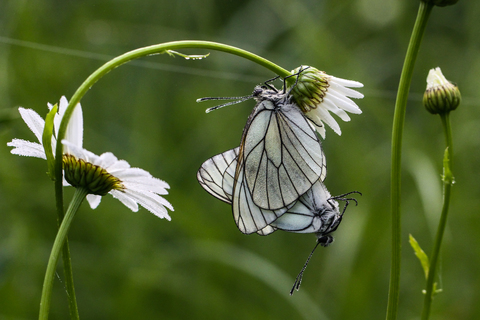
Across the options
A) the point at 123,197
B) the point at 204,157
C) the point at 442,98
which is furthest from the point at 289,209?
the point at 204,157

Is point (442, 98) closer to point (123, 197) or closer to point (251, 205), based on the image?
point (251, 205)

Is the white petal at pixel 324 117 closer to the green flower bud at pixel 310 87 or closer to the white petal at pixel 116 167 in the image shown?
the green flower bud at pixel 310 87

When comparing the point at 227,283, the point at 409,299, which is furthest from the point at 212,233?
the point at 409,299

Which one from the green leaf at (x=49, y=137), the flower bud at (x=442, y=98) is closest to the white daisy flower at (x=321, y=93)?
the flower bud at (x=442, y=98)

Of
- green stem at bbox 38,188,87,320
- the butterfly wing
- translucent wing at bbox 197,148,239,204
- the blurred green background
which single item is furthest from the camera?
the blurred green background

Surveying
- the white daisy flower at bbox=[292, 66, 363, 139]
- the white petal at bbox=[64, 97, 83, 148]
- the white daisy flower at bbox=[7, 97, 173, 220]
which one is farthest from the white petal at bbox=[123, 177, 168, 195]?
the white daisy flower at bbox=[292, 66, 363, 139]

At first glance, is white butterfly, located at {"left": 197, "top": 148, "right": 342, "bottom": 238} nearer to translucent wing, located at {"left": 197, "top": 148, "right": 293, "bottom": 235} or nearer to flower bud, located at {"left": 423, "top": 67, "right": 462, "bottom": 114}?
translucent wing, located at {"left": 197, "top": 148, "right": 293, "bottom": 235}
